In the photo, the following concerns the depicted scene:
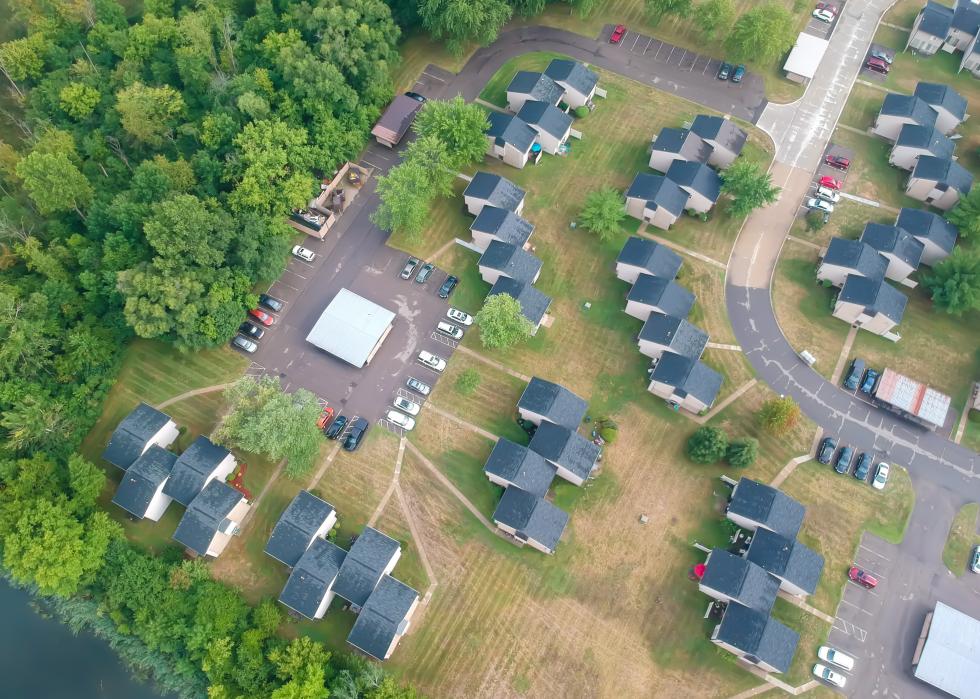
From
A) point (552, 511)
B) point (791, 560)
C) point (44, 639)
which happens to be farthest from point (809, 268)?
point (44, 639)

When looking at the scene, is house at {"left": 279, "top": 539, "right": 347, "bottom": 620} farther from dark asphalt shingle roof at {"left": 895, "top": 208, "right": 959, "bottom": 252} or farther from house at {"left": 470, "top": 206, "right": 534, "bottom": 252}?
dark asphalt shingle roof at {"left": 895, "top": 208, "right": 959, "bottom": 252}

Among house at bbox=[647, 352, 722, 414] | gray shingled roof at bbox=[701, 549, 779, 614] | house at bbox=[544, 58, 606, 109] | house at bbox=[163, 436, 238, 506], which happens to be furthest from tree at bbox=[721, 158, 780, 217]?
house at bbox=[163, 436, 238, 506]

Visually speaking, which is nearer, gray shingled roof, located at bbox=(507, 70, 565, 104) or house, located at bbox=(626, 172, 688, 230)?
house, located at bbox=(626, 172, 688, 230)

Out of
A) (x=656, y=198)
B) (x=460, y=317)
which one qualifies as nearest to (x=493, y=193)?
(x=460, y=317)

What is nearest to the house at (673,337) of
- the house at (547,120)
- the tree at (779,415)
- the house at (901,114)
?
the tree at (779,415)

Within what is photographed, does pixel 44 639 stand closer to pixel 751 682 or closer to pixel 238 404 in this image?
pixel 238 404

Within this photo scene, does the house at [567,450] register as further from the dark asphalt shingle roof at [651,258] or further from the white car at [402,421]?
the dark asphalt shingle roof at [651,258]
